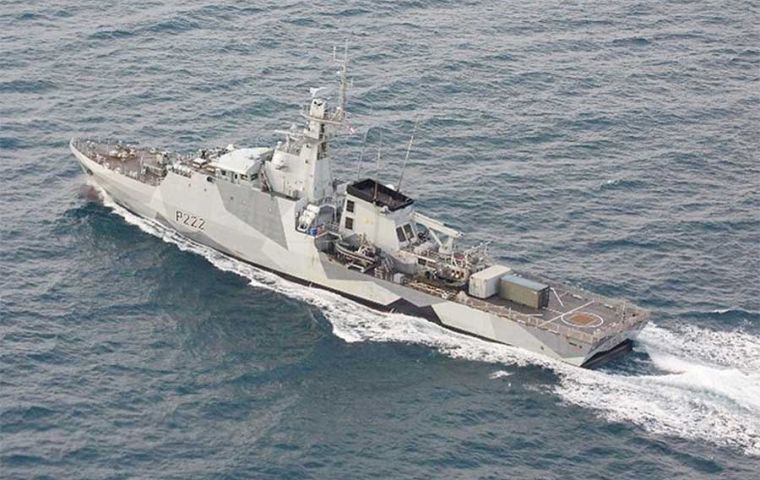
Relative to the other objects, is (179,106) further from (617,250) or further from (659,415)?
(659,415)

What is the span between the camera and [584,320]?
278 ft

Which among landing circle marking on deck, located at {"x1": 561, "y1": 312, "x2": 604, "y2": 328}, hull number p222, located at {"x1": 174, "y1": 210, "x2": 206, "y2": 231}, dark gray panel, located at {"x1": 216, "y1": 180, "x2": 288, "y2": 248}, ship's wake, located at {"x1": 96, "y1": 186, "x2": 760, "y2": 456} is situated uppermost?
dark gray panel, located at {"x1": 216, "y1": 180, "x2": 288, "y2": 248}

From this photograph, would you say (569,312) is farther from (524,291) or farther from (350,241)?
(350,241)

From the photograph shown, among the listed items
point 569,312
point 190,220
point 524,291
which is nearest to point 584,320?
point 569,312

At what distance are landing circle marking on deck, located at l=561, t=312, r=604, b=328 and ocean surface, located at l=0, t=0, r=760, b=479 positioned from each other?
279 cm

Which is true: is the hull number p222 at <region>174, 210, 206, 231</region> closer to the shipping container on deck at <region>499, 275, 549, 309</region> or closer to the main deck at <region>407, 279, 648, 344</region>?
the main deck at <region>407, 279, 648, 344</region>

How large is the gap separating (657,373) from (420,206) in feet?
76.8

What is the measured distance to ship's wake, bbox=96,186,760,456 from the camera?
77.1 metres

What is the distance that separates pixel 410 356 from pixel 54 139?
1435 inches

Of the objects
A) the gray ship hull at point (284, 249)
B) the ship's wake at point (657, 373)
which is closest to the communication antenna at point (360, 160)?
the gray ship hull at point (284, 249)

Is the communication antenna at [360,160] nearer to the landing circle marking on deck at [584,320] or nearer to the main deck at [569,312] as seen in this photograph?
the main deck at [569,312]

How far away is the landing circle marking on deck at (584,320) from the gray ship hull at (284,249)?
1204 millimetres

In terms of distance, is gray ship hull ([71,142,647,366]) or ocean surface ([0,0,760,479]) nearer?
ocean surface ([0,0,760,479])

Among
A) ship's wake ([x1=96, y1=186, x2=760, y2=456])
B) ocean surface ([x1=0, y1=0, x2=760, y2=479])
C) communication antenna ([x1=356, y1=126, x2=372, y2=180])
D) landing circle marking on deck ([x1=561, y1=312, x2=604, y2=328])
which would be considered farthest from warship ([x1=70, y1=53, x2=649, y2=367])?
communication antenna ([x1=356, y1=126, x2=372, y2=180])
